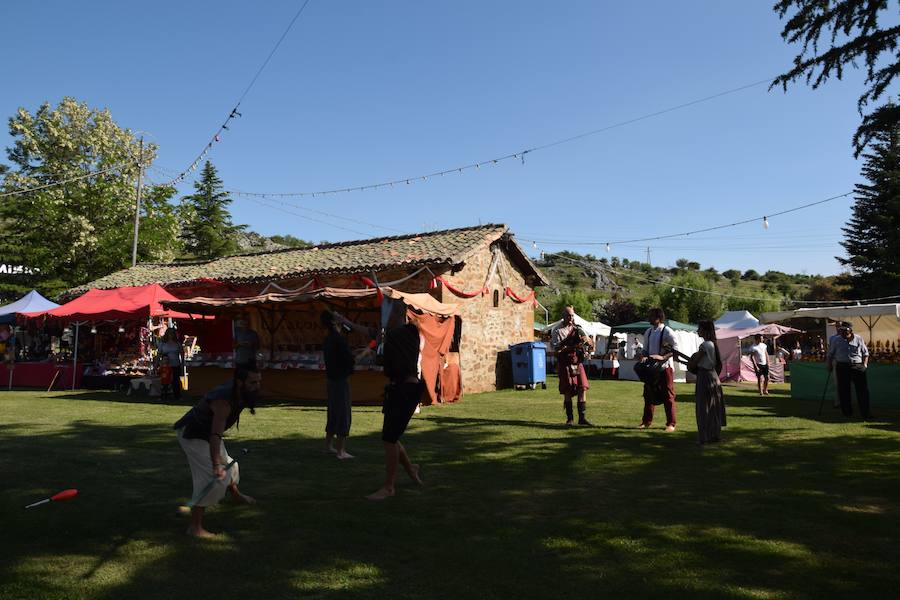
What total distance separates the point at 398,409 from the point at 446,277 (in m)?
11.4

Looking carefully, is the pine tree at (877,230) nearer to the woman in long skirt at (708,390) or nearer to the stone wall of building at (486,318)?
the stone wall of building at (486,318)

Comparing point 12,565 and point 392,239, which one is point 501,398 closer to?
point 392,239

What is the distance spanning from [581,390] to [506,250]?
34.8 feet

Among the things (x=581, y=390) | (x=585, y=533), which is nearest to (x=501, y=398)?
(x=581, y=390)

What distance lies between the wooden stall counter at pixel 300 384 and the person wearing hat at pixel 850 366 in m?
9.21

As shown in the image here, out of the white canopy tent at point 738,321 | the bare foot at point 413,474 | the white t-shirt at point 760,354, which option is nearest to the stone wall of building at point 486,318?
the white t-shirt at point 760,354

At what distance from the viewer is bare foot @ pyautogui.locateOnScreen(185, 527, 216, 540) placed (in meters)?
4.35

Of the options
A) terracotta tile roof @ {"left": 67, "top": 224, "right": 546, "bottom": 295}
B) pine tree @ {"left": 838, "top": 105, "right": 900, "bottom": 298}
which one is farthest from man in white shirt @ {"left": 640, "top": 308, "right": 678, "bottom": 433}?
pine tree @ {"left": 838, "top": 105, "right": 900, "bottom": 298}

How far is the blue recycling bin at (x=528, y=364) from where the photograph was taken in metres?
18.6

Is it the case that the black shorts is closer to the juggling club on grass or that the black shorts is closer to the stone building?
the juggling club on grass

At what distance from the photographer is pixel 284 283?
19.5 meters

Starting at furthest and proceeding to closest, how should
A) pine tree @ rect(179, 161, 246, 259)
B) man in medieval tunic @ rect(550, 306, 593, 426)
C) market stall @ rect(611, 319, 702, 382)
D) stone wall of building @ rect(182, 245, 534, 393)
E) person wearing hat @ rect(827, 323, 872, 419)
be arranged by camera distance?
pine tree @ rect(179, 161, 246, 259), market stall @ rect(611, 319, 702, 382), stone wall of building @ rect(182, 245, 534, 393), person wearing hat @ rect(827, 323, 872, 419), man in medieval tunic @ rect(550, 306, 593, 426)

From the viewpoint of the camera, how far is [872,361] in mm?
13852

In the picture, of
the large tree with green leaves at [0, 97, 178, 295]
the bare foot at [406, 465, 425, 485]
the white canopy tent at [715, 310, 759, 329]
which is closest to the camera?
the bare foot at [406, 465, 425, 485]
